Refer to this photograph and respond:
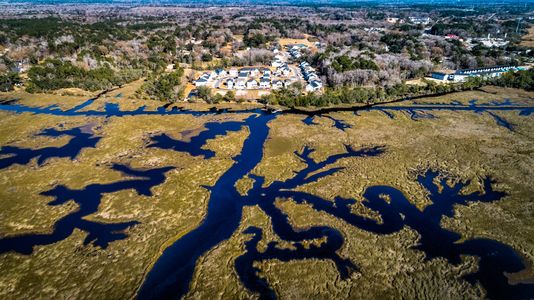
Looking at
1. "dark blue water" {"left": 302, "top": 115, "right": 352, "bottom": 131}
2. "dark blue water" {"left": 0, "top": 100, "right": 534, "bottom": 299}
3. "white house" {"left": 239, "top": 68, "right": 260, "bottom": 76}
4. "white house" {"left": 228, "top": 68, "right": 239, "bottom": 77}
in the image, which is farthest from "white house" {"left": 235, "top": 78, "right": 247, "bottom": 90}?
"dark blue water" {"left": 0, "top": 100, "right": 534, "bottom": 299}

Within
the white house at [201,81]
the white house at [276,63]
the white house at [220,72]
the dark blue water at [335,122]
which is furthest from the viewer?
the white house at [276,63]

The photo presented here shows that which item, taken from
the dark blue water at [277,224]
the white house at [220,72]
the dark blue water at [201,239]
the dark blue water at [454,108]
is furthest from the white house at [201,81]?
the dark blue water at [454,108]

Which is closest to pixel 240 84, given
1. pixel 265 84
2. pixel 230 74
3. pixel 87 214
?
pixel 265 84

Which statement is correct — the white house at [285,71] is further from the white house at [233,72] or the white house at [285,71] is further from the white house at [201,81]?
the white house at [201,81]

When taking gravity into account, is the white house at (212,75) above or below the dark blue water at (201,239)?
above

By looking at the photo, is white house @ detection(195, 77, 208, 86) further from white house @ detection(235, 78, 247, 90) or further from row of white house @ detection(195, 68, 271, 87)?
white house @ detection(235, 78, 247, 90)

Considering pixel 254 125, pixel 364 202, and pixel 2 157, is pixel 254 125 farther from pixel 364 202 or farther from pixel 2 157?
pixel 2 157

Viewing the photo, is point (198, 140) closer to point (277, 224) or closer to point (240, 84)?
point (277, 224)
